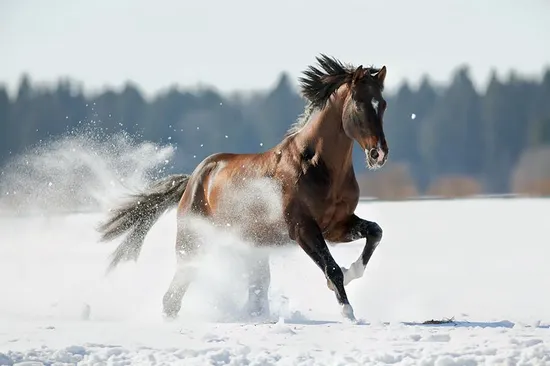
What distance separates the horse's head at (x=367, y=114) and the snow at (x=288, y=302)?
122 cm

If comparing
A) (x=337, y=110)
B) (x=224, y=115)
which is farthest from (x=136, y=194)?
(x=224, y=115)

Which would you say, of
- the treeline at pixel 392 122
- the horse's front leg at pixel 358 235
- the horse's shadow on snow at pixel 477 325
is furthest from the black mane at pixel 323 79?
the treeline at pixel 392 122

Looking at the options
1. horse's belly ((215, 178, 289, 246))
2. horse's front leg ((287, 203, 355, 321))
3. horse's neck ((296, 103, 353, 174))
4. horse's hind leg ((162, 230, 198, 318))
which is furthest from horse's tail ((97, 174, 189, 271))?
horse's front leg ((287, 203, 355, 321))

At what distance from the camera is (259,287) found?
10023 mm

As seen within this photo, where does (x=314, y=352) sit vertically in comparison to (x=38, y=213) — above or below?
below

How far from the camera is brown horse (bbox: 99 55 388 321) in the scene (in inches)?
344

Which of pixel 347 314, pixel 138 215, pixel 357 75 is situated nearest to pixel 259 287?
A: pixel 347 314

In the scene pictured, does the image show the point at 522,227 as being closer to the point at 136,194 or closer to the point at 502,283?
the point at 502,283

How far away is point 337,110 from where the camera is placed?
9.11m

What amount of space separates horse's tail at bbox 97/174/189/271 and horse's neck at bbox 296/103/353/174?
2370 mm

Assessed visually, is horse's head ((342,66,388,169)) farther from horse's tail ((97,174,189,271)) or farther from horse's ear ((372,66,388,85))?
horse's tail ((97,174,189,271))

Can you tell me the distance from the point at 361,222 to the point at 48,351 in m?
2.82

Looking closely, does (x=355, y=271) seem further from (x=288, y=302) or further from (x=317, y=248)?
(x=288, y=302)

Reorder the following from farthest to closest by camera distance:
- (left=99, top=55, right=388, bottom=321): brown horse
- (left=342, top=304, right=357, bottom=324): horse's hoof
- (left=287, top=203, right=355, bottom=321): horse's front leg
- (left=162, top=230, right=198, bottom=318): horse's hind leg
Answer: (left=162, top=230, right=198, bottom=318): horse's hind leg → (left=99, top=55, right=388, bottom=321): brown horse → (left=287, top=203, right=355, bottom=321): horse's front leg → (left=342, top=304, right=357, bottom=324): horse's hoof
